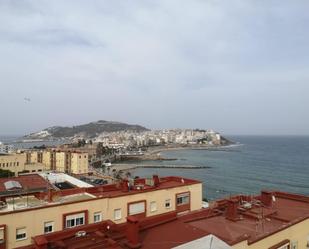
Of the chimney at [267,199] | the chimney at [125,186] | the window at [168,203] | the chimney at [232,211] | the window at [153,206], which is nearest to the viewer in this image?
the chimney at [232,211]

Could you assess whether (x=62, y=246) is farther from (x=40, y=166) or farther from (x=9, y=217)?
(x=40, y=166)

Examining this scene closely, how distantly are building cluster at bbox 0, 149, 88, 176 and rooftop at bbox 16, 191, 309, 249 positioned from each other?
6619 cm

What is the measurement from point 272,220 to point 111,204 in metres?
10.3

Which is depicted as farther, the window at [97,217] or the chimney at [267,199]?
the window at [97,217]

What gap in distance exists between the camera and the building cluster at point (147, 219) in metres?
12.2

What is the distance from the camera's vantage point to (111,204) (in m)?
21.5

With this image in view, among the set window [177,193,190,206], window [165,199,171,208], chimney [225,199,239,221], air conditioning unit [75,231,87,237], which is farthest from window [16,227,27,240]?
window [177,193,190,206]

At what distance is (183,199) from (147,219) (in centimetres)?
1244

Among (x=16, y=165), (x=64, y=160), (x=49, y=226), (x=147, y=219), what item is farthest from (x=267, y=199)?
(x=64, y=160)

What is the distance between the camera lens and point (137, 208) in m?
22.9

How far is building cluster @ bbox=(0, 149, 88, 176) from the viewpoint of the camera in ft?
243

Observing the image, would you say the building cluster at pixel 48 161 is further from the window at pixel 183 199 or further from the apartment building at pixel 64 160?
the window at pixel 183 199

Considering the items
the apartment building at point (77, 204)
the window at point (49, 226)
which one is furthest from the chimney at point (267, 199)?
the window at point (49, 226)

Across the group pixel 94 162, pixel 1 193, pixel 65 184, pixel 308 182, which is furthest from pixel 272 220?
pixel 94 162
